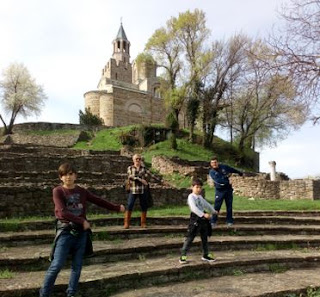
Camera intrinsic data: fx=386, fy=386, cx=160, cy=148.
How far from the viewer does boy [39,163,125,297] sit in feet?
16.3

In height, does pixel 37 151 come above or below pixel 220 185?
above

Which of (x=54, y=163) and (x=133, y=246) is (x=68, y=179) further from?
(x=54, y=163)

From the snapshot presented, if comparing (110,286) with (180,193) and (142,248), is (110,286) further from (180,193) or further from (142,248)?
(180,193)

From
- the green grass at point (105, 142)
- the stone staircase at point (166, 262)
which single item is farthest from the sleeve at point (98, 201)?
the green grass at point (105, 142)

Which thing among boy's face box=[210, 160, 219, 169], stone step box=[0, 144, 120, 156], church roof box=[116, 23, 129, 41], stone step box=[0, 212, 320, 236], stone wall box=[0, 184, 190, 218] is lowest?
stone step box=[0, 212, 320, 236]

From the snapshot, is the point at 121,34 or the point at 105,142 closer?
the point at 105,142

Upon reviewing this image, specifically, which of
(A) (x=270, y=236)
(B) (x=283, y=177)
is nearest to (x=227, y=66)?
(B) (x=283, y=177)

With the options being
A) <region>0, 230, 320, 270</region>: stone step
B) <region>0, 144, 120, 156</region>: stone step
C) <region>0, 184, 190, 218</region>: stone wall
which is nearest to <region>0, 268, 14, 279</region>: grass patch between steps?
<region>0, 230, 320, 270</region>: stone step

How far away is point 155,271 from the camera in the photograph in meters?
6.21

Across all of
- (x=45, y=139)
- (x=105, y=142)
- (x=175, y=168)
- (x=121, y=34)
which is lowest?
(x=175, y=168)

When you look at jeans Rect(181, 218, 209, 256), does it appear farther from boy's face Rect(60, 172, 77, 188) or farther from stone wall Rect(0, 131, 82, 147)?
stone wall Rect(0, 131, 82, 147)

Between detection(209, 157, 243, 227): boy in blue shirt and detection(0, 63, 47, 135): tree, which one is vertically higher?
detection(0, 63, 47, 135): tree

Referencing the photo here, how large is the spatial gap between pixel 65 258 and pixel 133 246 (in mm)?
2551

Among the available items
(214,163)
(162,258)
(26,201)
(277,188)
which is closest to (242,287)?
(162,258)
